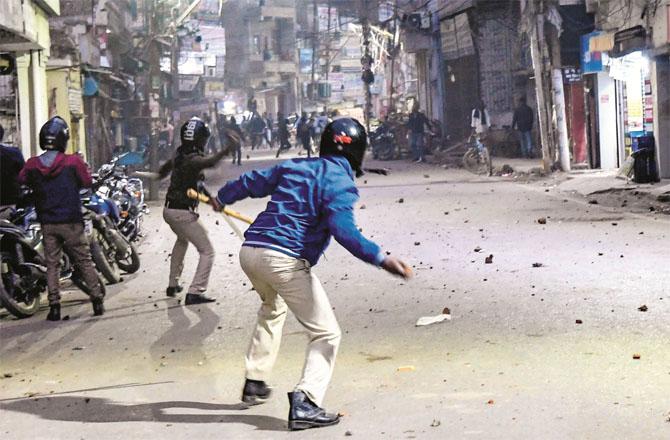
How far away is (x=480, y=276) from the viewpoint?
11.5 metres

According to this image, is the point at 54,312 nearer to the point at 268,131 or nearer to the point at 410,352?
the point at 410,352

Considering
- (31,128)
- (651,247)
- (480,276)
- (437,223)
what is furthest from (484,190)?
(480,276)

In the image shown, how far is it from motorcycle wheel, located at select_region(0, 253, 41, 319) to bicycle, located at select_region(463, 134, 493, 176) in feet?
69.6

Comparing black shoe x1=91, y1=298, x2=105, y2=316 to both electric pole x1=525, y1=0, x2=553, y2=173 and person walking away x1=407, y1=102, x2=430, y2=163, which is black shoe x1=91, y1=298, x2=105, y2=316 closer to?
electric pole x1=525, y1=0, x2=553, y2=173

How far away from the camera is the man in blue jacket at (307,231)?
607cm

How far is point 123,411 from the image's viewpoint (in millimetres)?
6602

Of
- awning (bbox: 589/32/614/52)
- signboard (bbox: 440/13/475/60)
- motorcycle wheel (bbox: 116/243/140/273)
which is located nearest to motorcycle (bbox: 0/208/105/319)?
motorcycle wheel (bbox: 116/243/140/273)

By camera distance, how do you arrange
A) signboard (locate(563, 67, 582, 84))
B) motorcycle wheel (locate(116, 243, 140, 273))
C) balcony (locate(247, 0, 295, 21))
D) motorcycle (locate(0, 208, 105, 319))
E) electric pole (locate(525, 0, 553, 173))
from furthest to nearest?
balcony (locate(247, 0, 295, 21)) → signboard (locate(563, 67, 582, 84)) → electric pole (locate(525, 0, 553, 173)) → motorcycle wheel (locate(116, 243, 140, 273)) → motorcycle (locate(0, 208, 105, 319))

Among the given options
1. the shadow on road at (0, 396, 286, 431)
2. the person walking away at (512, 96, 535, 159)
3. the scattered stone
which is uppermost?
the person walking away at (512, 96, 535, 159)

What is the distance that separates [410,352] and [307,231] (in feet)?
6.32

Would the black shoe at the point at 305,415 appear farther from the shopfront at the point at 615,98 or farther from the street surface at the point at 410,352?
the shopfront at the point at 615,98

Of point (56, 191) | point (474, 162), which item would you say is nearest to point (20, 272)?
point (56, 191)

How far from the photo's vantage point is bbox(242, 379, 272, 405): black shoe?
6.55m

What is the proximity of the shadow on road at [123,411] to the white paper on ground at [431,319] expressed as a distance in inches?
105
